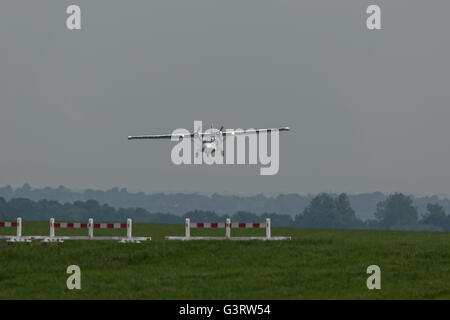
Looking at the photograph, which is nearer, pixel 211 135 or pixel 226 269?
pixel 226 269

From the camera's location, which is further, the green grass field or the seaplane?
the seaplane

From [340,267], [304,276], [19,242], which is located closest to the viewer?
[304,276]

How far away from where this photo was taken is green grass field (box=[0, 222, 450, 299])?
29.1 meters

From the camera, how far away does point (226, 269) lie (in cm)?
3422

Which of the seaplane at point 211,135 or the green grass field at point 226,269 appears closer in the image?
the green grass field at point 226,269

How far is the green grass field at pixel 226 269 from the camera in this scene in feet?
95.3

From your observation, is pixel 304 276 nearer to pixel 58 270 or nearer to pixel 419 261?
pixel 419 261

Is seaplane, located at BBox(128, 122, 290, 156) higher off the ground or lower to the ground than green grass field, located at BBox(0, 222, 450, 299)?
higher

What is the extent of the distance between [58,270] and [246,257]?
8581mm

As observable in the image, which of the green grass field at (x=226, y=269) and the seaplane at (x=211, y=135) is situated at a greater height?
the seaplane at (x=211, y=135)
